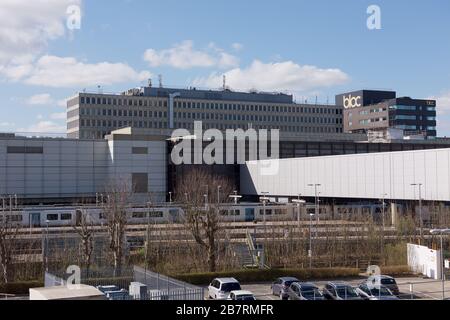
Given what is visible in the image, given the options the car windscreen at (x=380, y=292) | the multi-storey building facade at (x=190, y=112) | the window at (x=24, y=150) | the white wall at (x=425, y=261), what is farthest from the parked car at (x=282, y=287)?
the multi-storey building facade at (x=190, y=112)

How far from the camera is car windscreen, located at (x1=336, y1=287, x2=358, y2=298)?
15680mm

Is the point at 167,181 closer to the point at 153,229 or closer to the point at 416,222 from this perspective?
the point at 153,229

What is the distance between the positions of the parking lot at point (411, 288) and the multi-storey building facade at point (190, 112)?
52759 millimetres

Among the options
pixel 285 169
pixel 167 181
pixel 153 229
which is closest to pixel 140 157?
pixel 167 181

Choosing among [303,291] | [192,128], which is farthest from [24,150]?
[192,128]

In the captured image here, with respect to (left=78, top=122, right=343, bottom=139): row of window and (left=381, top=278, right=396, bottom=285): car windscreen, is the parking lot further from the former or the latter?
(left=78, top=122, right=343, bottom=139): row of window

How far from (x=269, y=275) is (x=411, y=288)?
5.15m

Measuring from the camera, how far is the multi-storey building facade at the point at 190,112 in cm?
7356

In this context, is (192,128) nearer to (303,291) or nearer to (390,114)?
(390,114)

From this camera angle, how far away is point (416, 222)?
30.9 m

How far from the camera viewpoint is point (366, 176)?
3388 centimetres

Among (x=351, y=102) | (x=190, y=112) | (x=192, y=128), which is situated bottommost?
(x=192, y=128)

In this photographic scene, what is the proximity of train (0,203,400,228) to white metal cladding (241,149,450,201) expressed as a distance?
1.32 m

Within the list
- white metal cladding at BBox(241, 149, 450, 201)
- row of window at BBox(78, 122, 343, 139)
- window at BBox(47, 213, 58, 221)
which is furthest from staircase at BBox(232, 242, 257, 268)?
row of window at BBox(78, 122, 343, 139)
